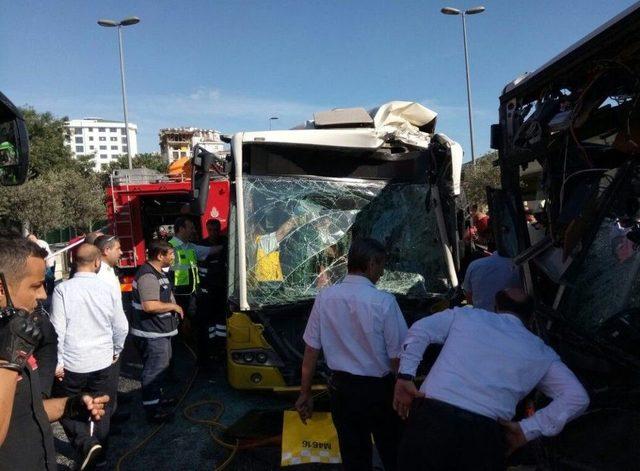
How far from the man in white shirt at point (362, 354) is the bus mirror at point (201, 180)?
2.48 m

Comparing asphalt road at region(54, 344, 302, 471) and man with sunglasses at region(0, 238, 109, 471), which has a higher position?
man with sunglasses at region(0, 238, 109, 471)

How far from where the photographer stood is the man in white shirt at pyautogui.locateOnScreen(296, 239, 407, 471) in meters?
2.89

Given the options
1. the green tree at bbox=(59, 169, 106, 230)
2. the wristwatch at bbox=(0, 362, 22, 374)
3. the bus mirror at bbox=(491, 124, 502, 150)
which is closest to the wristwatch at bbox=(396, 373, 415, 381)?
the wristwatch at bbox=(0, 362, 22, 374)

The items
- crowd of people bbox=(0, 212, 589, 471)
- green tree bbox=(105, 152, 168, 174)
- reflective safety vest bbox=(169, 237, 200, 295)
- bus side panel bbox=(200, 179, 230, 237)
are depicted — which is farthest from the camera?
green tree bbox=(105, 152, 168, 174)

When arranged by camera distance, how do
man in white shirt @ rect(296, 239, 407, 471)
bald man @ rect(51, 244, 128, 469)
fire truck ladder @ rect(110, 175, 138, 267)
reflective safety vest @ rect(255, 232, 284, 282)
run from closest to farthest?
man in white shirt @ rect(296, 239, 407, 471) → bald man @ rect(51, 244, 128, 469) → reflective safety vest @ rect(255, 232, 284, 282) → fire truck ladder @ rect(110, 175, 138, 267)

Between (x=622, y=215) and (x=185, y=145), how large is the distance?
70.5m

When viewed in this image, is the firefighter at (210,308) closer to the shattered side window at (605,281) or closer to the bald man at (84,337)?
the bald man at (84,337)

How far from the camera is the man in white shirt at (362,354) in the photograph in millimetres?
2895

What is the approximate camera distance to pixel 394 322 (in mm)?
2891

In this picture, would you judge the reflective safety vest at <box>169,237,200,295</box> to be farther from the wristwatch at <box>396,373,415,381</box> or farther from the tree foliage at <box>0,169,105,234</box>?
the tree foliage at <box>0,169,105,234</box>

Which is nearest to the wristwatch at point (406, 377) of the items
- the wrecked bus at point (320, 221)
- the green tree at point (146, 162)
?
the wrecked bus at point (320, 221)

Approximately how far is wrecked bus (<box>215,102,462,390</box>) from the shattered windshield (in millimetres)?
10

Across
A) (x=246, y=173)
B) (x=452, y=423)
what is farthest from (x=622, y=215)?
(x=246, y=173)

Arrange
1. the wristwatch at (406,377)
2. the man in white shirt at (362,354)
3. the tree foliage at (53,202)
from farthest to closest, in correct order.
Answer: the tree foliage at (53,202)
the man in white shirt at (362,354)
the wristwatch at (406,377)
